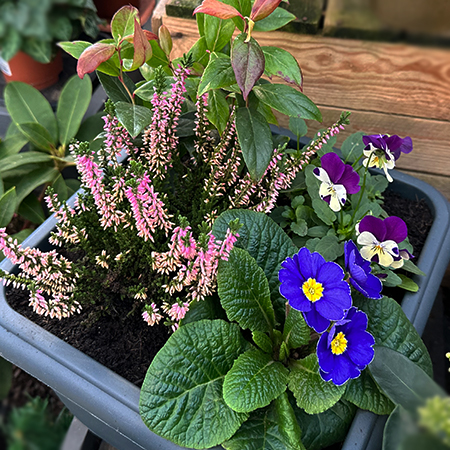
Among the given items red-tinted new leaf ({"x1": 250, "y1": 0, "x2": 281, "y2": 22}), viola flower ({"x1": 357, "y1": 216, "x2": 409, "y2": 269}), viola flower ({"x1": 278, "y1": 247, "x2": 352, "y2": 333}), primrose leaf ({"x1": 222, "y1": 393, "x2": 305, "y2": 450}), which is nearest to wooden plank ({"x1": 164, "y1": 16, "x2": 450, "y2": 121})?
red-tinted new leaf ({"x1": 250, "y1": 0, "x2": 281, "y2": 22})

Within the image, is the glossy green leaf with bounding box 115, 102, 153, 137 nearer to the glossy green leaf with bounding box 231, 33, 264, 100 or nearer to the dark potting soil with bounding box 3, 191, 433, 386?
the glossy green leaf with bounding box 231, 33, 264, 100

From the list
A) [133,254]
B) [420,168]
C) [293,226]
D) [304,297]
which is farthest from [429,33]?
[420,168]

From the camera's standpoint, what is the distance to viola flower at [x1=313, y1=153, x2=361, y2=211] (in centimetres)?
79

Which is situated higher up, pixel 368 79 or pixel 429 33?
pixel 429 33

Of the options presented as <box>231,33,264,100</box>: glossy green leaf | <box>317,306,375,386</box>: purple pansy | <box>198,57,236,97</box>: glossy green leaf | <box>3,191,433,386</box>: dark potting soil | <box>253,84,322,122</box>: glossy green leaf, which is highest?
<box>231,33,264,100</box>: glossy green leaf

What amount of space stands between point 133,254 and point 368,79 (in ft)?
2.64

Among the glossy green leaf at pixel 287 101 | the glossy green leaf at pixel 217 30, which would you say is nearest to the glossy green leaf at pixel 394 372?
the glossy green leaf at pixel 287 101

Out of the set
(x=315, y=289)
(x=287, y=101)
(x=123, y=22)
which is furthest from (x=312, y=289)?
(x=123, y=22)

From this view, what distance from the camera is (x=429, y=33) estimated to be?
18.4 inches

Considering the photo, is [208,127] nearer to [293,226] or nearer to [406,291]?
[293,226]

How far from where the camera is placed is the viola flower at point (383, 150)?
82cm

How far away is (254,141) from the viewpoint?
2.57ft

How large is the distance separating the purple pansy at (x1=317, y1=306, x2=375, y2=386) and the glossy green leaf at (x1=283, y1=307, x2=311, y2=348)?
69 mm

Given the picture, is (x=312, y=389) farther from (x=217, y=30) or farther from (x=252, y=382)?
(x=217, y=30)
